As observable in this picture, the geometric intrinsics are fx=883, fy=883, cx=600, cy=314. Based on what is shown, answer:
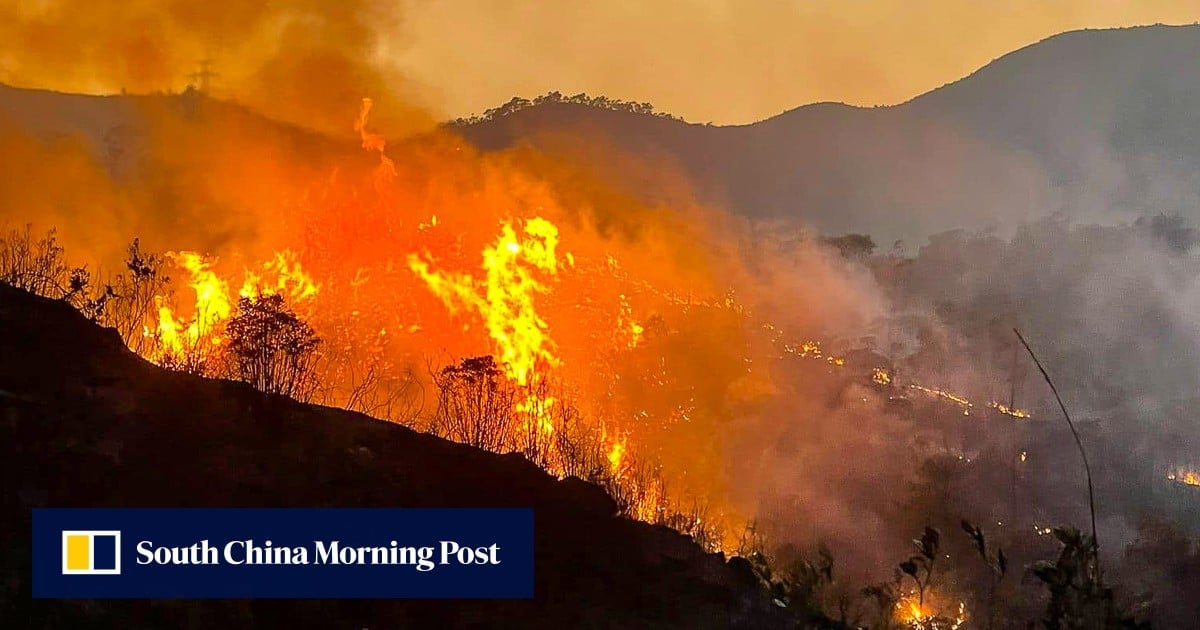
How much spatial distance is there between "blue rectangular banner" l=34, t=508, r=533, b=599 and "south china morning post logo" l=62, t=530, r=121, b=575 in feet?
0.04

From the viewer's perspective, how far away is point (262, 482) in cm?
1130

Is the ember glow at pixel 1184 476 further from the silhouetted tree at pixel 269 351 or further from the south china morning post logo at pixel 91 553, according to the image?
the south china morning post logo at pixel 91 553

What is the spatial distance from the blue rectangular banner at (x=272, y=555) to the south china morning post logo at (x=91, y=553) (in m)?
0.01

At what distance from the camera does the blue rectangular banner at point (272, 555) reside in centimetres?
948

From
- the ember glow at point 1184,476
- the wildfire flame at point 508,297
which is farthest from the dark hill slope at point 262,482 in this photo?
the ember glow at point 1184,476

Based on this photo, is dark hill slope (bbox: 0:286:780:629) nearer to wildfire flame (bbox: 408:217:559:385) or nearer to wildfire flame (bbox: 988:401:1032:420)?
wildfire flame (bbox: 408:217:559:385)

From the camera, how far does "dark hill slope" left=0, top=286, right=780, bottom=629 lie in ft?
31.9

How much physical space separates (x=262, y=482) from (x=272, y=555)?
1.32 m

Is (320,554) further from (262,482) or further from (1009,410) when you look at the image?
(1009,410)

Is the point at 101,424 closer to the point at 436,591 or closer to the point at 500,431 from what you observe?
the point at 436,591

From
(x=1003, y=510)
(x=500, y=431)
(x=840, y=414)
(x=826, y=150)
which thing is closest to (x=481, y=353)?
(x=500, y=431)

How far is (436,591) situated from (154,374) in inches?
221

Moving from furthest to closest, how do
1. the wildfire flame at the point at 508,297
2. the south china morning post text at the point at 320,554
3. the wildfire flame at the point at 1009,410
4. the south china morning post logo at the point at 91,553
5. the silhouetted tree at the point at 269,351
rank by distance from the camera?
1. the wildfire flame at the point at 1009,410
2. the wildfire flame at the point at 508,297
3. the silhouetted tree at the point at 269,351
4. the south china morning post text at the point at 320,554
5. the south china morning post logo at the point at 91,553

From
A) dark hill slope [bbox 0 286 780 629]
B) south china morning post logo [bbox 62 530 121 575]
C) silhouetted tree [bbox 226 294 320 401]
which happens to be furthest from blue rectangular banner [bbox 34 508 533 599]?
silhouetted tree [bbox 226 294 320 401]
